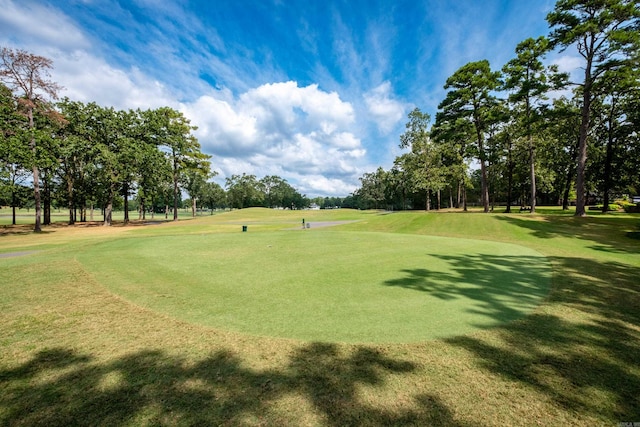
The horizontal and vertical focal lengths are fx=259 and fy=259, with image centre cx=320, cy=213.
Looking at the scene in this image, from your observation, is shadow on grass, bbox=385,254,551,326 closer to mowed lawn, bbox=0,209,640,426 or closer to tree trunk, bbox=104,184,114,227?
mowed lawn, bbox=0,209,640,426

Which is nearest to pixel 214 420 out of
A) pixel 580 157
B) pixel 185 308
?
pixel 185 308

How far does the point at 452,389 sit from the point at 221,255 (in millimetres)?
9493

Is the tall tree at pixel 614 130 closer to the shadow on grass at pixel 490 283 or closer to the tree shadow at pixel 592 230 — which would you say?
the tree shadow at pixel 592 230

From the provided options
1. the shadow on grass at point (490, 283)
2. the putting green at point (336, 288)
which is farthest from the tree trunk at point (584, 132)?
the shadow on grass at point (490, 283)

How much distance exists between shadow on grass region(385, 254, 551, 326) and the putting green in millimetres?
25

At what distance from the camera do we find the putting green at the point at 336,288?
459 cm

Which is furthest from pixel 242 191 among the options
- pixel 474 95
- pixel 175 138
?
pixel 474 95

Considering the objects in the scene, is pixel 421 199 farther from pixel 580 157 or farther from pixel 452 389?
pixel 452 389

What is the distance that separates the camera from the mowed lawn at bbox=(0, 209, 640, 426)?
266 cm

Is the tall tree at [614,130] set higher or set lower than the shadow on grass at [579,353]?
higher

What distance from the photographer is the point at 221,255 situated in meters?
10.6

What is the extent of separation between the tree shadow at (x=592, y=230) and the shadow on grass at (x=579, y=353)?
28.5 feet

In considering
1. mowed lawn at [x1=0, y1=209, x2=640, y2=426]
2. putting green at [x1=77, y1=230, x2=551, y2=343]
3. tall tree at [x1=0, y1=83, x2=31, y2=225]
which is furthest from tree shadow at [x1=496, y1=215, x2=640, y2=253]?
tall tree at [x1=0, y1=83, x2=31, y2=225]

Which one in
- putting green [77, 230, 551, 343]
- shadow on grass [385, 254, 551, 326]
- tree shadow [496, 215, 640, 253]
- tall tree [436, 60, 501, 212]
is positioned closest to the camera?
Result: putting green [77, 230, 551, 343]
